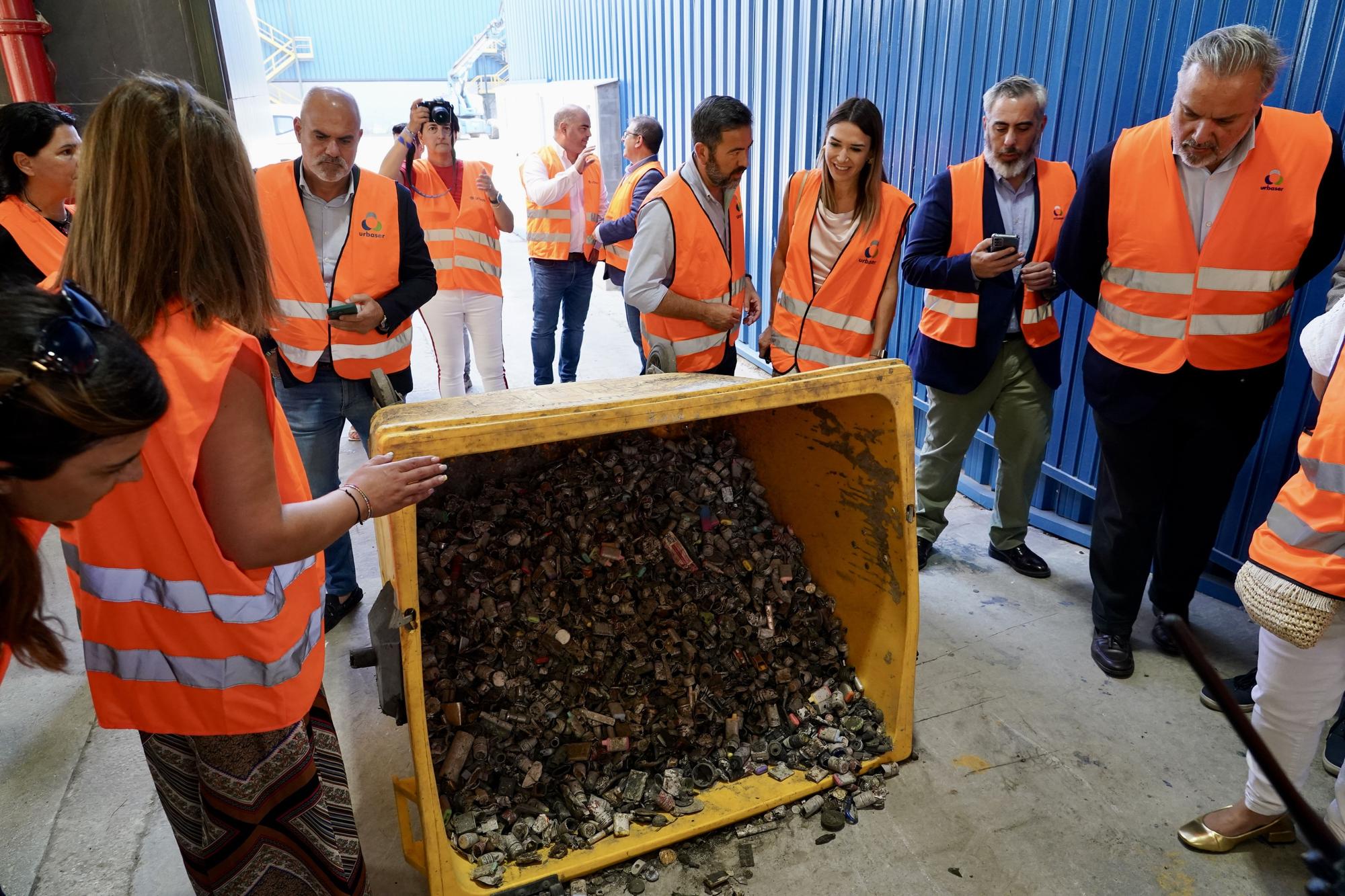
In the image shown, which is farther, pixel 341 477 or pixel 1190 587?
pixel 341 477

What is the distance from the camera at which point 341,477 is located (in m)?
4.30

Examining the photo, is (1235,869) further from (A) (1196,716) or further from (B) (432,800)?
(B) (432,800)

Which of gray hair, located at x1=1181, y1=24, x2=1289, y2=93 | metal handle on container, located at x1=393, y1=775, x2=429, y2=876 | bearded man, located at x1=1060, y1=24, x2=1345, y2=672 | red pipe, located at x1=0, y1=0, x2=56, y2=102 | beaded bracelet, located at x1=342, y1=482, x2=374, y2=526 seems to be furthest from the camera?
red pipe, located at x1=0, y1=0, x2=56, y2=102

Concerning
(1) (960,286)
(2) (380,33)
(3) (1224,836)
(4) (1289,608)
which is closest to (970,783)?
(3) (1224,836)

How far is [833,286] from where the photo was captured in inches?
124

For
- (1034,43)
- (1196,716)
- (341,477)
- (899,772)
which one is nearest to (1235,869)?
(1196,716)

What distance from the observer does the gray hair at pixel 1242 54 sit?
2.12 meters

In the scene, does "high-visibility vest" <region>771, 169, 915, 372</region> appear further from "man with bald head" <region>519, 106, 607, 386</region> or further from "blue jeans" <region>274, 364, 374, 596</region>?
"man with bald head" <region>519, 106, 607, 386</region>

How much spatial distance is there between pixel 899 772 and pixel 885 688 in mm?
234

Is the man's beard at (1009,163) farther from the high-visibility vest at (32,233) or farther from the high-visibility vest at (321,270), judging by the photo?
the high-visibility vest at (32,233)

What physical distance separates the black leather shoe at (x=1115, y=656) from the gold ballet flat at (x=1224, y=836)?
679 mm

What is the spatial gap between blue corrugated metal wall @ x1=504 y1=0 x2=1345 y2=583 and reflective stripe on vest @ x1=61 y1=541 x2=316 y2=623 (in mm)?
3218

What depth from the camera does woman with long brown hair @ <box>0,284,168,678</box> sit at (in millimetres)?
922

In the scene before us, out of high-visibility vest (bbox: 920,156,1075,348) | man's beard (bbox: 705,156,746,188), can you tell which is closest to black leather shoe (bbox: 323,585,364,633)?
man's beard (bbox: 705,156,746,188)
